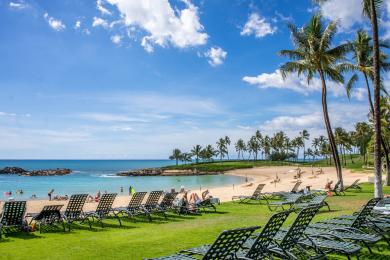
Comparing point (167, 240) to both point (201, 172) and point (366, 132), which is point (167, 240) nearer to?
point (366, 132)

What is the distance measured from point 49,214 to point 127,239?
370 centimetres

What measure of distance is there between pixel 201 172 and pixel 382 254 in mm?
98905

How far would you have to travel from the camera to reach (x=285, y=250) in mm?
6203

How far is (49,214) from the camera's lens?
41.9 feet

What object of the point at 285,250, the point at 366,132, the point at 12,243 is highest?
the point at 366,132

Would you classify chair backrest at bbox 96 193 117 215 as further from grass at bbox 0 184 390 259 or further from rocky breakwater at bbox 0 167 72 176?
rocky breakwater at bbox 0 167 72 176

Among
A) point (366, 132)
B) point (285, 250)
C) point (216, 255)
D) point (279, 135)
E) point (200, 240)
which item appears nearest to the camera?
point (216, 255)

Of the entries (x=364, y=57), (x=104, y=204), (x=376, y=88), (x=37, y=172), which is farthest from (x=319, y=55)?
(x=37, y=172)

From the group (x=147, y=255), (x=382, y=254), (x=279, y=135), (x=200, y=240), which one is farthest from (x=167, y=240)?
(x=279, y=135)

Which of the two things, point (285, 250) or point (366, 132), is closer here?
point (285, 250)

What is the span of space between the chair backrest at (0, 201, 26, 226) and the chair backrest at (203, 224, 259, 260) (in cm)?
846

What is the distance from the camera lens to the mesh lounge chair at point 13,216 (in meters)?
11.6

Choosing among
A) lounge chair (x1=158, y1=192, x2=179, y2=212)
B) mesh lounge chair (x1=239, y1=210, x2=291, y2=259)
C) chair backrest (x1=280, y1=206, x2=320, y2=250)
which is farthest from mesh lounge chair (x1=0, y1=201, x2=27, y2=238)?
chair backrest (x1=280, y1=206, x2=320, y2=250)

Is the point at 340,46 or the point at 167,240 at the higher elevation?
the point at 340,46
